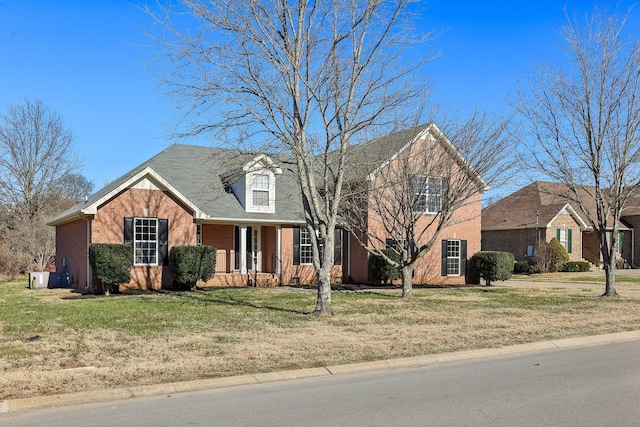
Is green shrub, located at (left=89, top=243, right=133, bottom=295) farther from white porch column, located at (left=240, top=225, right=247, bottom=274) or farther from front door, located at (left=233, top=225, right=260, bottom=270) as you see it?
front door, located at (left=233, top=225, right=260, bottom=270)

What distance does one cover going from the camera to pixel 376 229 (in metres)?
25.0

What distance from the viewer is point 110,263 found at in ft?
62.8

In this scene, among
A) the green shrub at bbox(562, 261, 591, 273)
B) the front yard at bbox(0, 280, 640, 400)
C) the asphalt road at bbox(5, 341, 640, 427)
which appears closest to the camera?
the asphalt road at bbox(5, 341, 640, 427)

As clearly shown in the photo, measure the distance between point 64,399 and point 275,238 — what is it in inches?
732

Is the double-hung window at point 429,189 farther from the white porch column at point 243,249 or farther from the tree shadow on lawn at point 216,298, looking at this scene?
the white porch column at point 243,249

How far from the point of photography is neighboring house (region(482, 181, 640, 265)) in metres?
38.7

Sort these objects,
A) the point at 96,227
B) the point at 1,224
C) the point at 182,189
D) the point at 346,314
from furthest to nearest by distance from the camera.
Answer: the point at 1,224 → the point at 182,189 → the point at 96,227 → the point at 346,314

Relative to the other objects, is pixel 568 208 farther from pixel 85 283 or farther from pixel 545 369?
pixel 545 369

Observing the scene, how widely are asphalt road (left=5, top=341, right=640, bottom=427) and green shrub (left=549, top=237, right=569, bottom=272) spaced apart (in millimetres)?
30213

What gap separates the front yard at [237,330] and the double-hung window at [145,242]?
2344mm

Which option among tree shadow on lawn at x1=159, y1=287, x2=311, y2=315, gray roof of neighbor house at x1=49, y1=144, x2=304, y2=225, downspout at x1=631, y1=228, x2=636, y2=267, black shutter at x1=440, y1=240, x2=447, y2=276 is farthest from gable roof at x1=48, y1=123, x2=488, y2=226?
downspout at x1=631, y1=228, x2=636, y2=267

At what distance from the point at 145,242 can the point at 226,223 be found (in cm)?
355

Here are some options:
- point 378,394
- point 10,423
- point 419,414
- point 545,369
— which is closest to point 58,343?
point 10,423

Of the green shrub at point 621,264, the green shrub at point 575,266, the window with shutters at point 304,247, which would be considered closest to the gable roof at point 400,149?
the window with shutters at point 304,247
